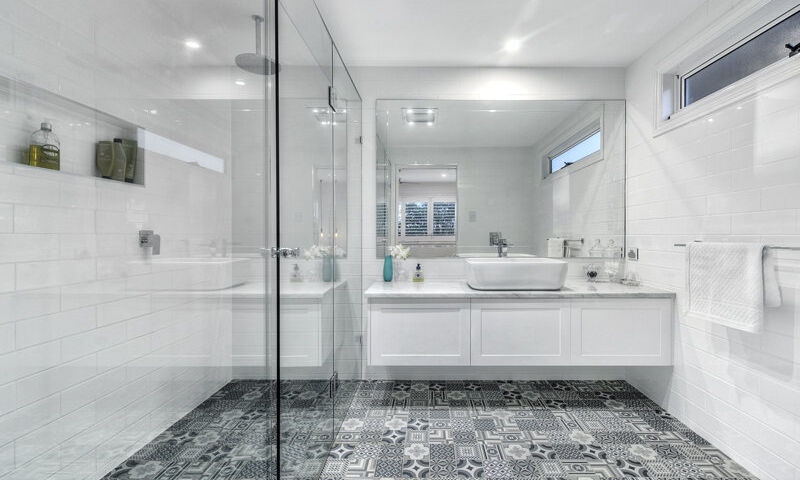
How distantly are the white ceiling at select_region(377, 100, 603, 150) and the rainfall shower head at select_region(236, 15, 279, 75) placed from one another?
1.69 metres

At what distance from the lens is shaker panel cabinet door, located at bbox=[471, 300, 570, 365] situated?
230 centimetres

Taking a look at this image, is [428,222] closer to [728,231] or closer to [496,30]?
[496,30]

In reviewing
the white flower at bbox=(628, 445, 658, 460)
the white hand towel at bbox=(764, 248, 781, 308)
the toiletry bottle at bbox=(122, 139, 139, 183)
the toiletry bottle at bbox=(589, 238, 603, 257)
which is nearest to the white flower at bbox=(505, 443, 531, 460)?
the white flower at bbox=(628, 445, 658, 460)

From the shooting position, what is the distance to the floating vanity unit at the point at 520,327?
2283 millimetres

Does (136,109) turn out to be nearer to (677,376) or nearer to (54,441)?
(54,441)

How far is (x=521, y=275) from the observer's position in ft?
7.80

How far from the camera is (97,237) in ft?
1.80

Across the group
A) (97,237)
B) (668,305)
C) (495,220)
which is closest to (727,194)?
(668,305)

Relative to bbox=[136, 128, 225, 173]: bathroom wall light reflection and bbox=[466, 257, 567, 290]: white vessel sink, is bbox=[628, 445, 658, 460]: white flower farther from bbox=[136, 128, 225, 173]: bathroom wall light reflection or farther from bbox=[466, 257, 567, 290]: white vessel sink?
bbox=[136, 128, 225, 173]: bathroom wall light reflection

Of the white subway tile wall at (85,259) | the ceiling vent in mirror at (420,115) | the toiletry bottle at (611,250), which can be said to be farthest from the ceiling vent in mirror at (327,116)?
the toiletry bottle at (611,250)

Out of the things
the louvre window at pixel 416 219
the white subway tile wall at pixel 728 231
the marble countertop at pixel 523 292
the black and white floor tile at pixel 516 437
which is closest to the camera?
the white subway tile wall at pixel 728 231

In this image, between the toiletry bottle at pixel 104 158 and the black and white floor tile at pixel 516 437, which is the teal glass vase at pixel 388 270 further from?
the toiletry bottle at pixel 104 158

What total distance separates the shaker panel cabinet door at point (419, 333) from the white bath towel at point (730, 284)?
4.12 feet

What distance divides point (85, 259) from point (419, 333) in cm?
197
